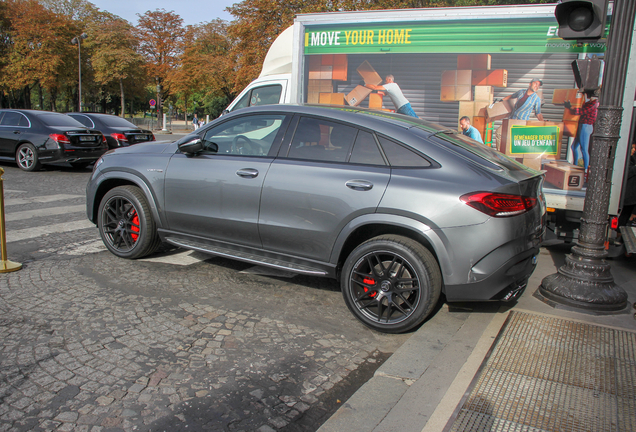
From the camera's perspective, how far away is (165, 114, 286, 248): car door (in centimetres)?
455

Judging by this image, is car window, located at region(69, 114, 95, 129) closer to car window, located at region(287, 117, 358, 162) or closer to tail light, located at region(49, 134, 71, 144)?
tail light, located at region(49, 134, 71, 144)

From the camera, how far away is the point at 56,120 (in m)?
13.9

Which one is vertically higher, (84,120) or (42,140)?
(84,120)

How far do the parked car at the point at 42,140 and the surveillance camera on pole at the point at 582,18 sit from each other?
12212 mm

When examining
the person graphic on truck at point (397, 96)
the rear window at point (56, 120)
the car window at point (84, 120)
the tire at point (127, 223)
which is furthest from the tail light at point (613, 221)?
the car window at point (84, 120)

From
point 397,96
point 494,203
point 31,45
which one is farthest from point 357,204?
point 31,45

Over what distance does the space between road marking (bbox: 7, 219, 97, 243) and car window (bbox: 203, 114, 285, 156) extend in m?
3.04

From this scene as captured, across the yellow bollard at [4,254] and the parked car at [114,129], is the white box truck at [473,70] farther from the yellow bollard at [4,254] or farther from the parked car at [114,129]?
the parked car at [114,129]

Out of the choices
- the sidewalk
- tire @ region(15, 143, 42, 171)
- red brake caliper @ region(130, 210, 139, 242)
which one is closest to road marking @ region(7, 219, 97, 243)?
red brake caliper @ region(130, 210, 139, 242)

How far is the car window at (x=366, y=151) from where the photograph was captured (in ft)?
13.4

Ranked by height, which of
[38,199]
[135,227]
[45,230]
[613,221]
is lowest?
[45,230]

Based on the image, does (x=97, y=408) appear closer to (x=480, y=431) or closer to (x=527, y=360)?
(x=480, y=431)

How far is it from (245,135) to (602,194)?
3.30 meters

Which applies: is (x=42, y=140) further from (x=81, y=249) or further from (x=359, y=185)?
(x=359, y=185)
